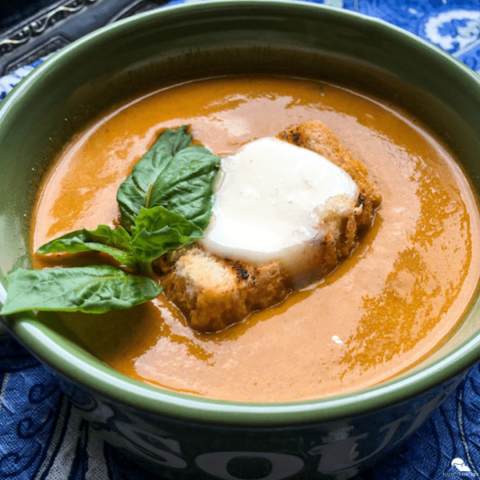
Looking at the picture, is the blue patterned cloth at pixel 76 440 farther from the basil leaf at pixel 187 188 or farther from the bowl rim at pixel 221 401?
the basil leaf at pixel 187 188

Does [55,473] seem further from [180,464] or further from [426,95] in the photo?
[426,95]

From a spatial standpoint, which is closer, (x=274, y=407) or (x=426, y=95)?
(x=274, y=407)

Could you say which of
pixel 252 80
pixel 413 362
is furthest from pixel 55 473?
pixel 252 80

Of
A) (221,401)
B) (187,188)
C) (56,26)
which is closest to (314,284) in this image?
(187,188)

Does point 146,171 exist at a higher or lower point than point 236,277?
higher

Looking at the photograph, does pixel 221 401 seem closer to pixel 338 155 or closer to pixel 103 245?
pixel 103 245

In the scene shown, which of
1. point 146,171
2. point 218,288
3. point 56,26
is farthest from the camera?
point 56,26

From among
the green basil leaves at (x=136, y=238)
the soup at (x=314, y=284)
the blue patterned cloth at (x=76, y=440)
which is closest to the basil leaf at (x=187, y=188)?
the green basil leaves at (x=136, y=238)
